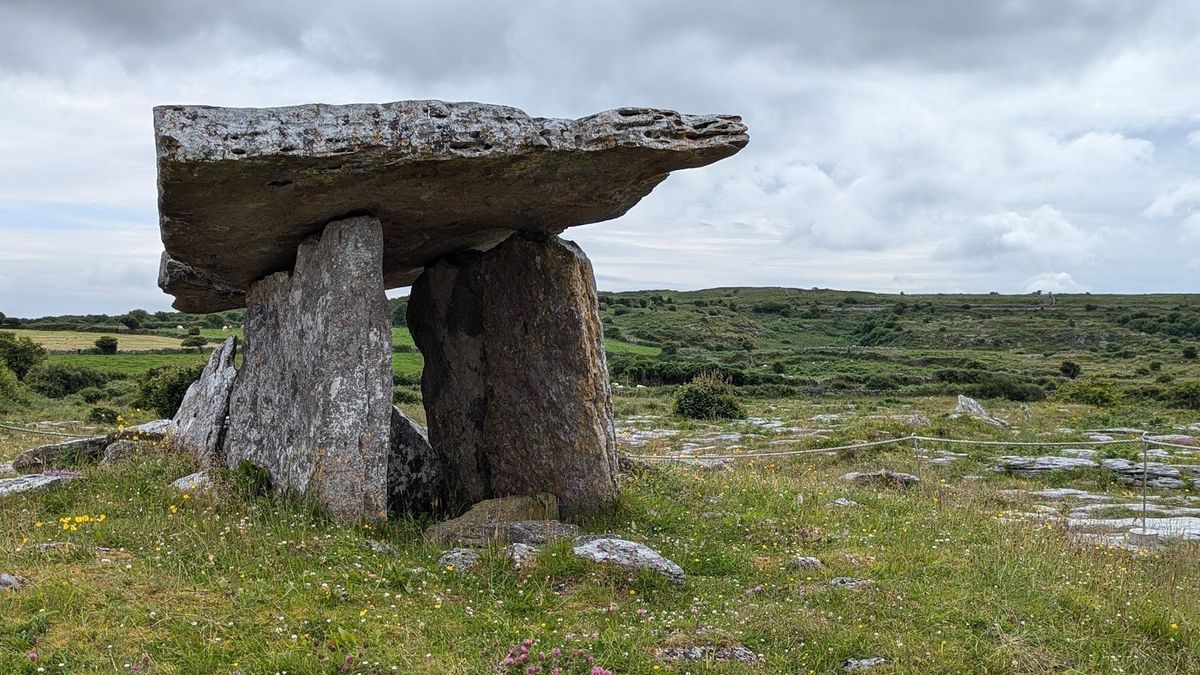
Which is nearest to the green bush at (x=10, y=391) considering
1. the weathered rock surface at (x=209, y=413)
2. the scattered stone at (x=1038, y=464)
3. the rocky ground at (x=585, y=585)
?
the weathered rock surface at (x=209, y=413)

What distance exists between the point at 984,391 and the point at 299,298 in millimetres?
38768

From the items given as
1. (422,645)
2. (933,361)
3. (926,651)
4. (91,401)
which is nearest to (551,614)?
(422,645)

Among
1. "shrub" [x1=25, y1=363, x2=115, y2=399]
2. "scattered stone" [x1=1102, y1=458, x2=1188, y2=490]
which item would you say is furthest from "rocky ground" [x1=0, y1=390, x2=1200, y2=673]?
"shrub" [x1=25, y1=363, x2=115, y2=399]

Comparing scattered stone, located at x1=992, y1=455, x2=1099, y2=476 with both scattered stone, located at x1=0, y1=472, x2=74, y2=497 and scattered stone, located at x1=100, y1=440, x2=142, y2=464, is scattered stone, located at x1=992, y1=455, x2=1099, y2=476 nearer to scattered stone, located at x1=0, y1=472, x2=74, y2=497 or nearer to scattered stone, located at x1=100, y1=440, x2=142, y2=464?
scattered stone, located at x1=100, y1=440, x2=142, y2=464

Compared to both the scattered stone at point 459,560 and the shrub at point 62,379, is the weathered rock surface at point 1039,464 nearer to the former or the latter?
the scattered stone at point 459,560

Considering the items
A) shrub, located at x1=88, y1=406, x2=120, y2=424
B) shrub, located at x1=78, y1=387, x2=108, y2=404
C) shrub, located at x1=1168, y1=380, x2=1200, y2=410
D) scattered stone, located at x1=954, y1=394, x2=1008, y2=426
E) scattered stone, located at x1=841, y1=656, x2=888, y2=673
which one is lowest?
shrub, located at x1=1168, y1=380, x2=1200, y2=410

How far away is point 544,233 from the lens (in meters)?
11.2

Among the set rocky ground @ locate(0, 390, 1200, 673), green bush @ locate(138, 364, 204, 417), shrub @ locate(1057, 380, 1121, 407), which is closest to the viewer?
rocky ground @ locate(0, 390, 1200, 673)

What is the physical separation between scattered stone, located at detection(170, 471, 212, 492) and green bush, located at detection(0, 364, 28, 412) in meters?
21.3

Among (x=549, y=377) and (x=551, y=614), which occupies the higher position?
(x=549, y=377)

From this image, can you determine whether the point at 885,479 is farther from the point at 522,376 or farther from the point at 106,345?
the point at 106,345

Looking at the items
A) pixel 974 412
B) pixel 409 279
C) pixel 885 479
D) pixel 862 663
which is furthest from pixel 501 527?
pixel 974 412

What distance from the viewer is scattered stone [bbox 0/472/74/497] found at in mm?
9352

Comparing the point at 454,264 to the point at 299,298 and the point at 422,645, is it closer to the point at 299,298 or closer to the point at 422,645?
the point at 299,298
